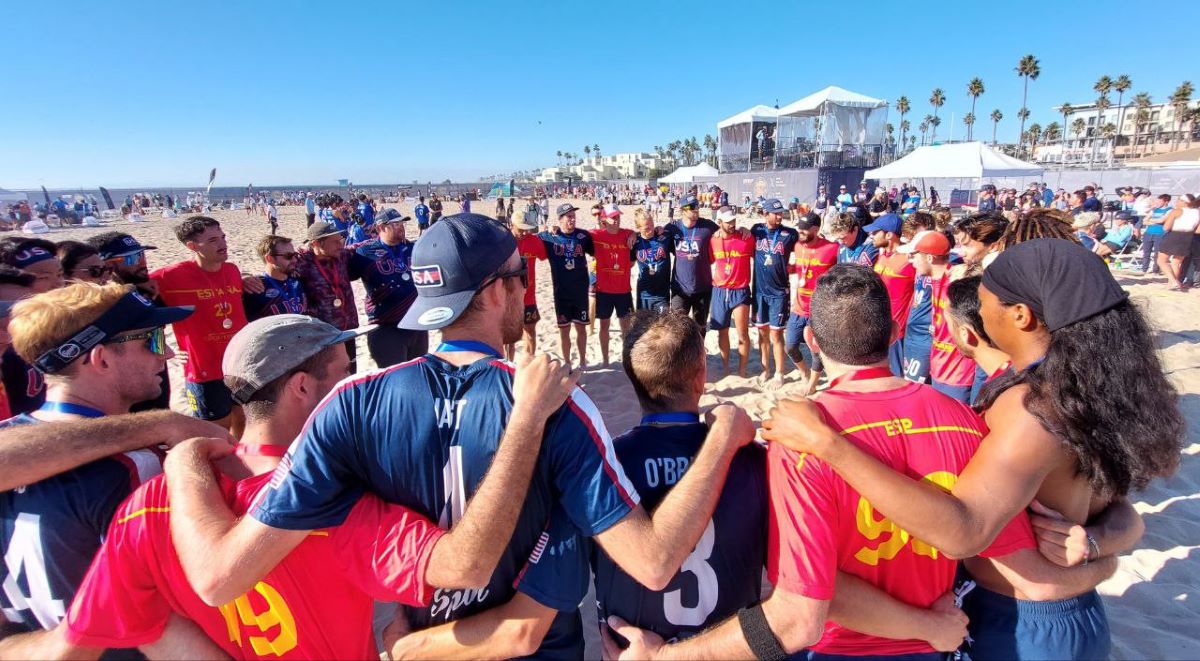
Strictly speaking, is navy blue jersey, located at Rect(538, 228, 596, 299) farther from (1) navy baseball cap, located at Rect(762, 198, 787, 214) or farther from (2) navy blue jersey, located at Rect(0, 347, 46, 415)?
(2) navy blue jersey, located at Rect(0, 347, 46, 415)

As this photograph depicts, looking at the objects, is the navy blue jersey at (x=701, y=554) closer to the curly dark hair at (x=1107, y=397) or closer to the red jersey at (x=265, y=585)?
the red jersey at (x=265, y=585)

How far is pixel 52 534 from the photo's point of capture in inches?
54.9

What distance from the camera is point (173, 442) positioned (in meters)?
1.64

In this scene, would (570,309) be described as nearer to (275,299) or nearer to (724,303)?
(724,303)

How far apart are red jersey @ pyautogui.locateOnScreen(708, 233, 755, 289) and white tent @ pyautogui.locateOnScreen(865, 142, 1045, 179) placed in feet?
55.4

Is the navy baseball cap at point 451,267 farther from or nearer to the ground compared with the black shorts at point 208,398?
farther from the ground

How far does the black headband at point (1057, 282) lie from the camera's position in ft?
4.49

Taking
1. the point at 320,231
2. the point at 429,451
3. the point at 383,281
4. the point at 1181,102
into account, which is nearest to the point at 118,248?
the point at 320,231

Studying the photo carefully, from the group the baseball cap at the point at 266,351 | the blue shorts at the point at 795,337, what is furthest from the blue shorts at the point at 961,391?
the baseball cap at the point at 266,351

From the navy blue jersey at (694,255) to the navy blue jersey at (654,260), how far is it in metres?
0.11

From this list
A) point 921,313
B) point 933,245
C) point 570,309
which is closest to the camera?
point 933,245

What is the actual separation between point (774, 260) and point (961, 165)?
1809 centimetres

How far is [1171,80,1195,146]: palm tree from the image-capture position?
51875mm

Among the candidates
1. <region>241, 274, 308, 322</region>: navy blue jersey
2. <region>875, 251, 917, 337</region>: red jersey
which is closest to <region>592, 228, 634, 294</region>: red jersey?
<region>875, 251, 917, 337</region>: red jersey
